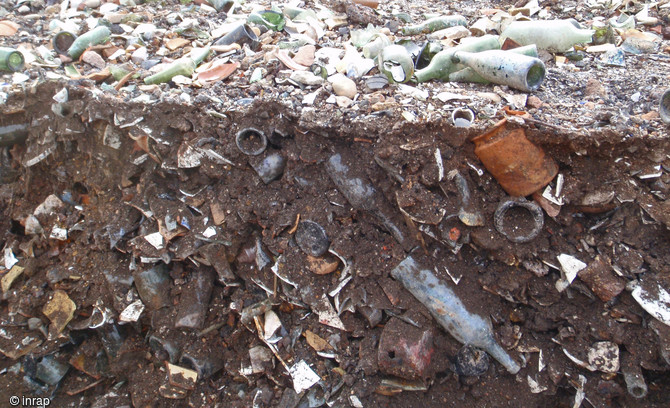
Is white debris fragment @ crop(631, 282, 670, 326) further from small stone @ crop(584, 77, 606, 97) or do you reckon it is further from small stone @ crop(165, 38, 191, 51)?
small stone @ crop(165, 38, 191, 51)

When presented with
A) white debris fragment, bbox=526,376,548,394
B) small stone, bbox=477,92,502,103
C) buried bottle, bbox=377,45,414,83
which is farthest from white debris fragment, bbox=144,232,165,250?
white debris fragment, bbox=526,376,548,394

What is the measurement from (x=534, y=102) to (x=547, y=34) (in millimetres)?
715

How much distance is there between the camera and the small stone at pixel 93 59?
2.80 m

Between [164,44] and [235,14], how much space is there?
2.00 feet

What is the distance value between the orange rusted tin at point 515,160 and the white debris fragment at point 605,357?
0.72 meters

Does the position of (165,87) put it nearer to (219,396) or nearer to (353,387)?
(219,396)

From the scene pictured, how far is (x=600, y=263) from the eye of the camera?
70.0 inches

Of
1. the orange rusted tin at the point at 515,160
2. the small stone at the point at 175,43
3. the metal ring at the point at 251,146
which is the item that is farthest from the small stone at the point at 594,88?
the small stone at the point at 175,43

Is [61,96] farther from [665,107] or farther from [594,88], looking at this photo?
[665,107]

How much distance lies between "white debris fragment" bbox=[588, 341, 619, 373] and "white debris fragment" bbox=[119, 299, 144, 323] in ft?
7.54

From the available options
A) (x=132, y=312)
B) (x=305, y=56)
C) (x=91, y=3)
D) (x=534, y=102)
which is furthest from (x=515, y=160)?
(x=91, y=3)

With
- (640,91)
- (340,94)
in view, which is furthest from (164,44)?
(640,91)

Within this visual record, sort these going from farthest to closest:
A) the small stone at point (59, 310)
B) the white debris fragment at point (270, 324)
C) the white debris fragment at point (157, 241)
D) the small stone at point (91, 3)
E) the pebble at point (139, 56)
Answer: the small stone at point (91, 3)
the pebble at point (139, 56)
the small stone at point (59, 310)
the white debris fragment at point (157, 241)
the white debris fragment at point (270, 324)

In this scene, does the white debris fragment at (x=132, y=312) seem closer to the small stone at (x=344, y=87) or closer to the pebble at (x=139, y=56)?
the pebble at (x=139, y=56)
